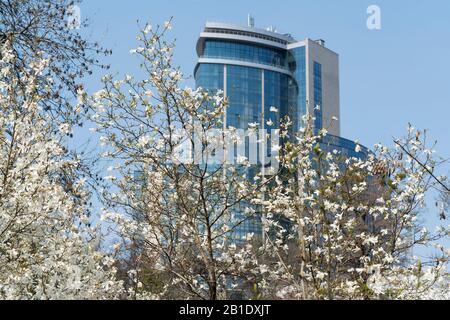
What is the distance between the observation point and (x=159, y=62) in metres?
8.17

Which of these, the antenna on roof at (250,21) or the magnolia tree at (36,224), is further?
the antenna on roof at (250,21)

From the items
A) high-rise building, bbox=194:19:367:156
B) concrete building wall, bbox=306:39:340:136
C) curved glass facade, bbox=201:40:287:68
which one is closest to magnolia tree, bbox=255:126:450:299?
high-rise building, bbox=194:19:367:156

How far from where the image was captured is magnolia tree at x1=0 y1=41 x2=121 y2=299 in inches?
252

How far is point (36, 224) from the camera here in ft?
22.8

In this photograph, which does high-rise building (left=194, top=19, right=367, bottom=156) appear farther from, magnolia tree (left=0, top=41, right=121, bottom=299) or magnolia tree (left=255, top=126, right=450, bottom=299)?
magnolia tree (left=0, top=41, right=121, bottom=299)

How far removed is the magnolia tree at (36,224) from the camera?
6406mm

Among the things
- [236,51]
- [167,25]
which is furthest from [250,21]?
[167,25]

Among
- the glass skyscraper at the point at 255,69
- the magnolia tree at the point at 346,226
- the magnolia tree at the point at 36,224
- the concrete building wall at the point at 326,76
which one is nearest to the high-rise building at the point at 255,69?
the glass skyscraper at the point at 255,69

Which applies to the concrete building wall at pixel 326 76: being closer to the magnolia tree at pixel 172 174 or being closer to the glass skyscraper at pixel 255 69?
the glass skyscraper at pixel 255 69

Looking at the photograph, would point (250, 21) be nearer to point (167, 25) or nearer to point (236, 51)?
point (236, 51)

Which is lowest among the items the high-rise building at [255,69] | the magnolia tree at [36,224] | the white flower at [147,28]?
the magnolia tree at [36,224]

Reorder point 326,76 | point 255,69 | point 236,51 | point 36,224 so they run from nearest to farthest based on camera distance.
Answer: point 36,224 → point 236,51 → point 255,69 → point 326,76

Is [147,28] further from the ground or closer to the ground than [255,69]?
closer to the ground
